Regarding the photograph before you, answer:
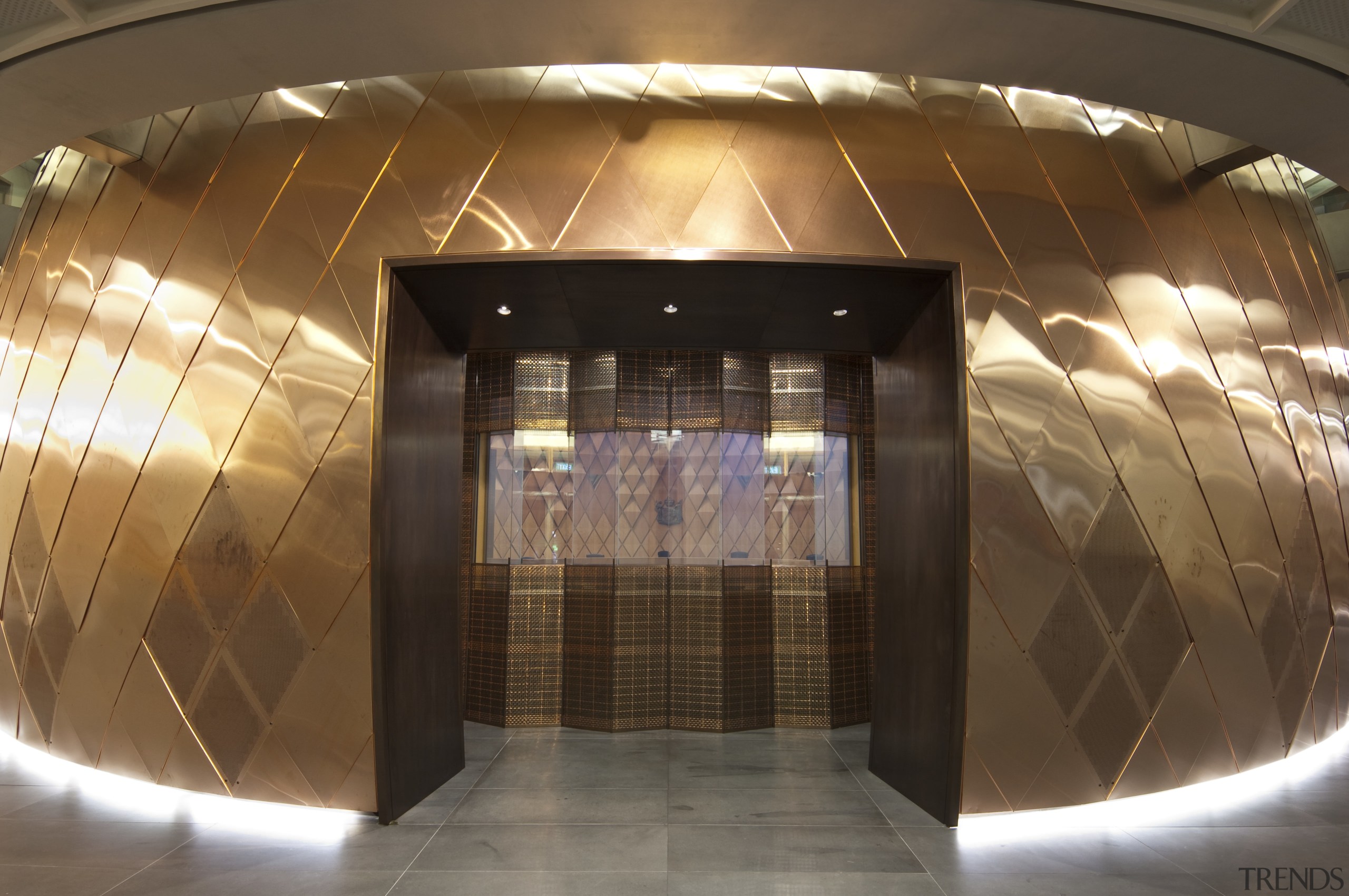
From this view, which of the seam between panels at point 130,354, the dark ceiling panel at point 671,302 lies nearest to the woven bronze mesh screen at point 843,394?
the dark ceiling panel at point 671,302

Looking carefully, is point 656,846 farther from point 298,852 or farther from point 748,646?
point 748,646

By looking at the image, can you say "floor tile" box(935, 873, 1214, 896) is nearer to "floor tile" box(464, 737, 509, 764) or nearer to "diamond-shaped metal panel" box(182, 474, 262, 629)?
"floor tile" box(464, 737, 509, 764)

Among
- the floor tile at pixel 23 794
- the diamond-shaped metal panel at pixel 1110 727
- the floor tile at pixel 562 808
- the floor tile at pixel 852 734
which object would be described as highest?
the diamond-shaped metal panel at pixel 1110 727

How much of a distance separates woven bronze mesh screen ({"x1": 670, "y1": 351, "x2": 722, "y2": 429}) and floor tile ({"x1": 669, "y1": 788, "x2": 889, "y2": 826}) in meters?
2.90

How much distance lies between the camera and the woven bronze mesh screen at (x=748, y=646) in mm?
5949

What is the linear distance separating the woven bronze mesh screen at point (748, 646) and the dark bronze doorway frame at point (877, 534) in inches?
47.0

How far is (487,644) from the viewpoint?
6.12m

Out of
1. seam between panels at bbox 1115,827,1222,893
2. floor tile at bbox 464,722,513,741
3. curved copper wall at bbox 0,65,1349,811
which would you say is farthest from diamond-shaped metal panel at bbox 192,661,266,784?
seam between panels at bbox 1115,827,1222,893

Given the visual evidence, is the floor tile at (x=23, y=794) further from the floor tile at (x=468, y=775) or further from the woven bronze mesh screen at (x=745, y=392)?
the woven bronze mesh screen at (x=745, y=392)

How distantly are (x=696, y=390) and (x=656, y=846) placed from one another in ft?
11.8

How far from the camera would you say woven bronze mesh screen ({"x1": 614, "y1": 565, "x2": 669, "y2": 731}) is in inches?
235

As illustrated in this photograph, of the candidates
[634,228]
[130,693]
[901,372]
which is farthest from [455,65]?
Result: [130,693]

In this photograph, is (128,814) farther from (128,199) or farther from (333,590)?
(128,199)

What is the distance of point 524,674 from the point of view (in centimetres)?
604
